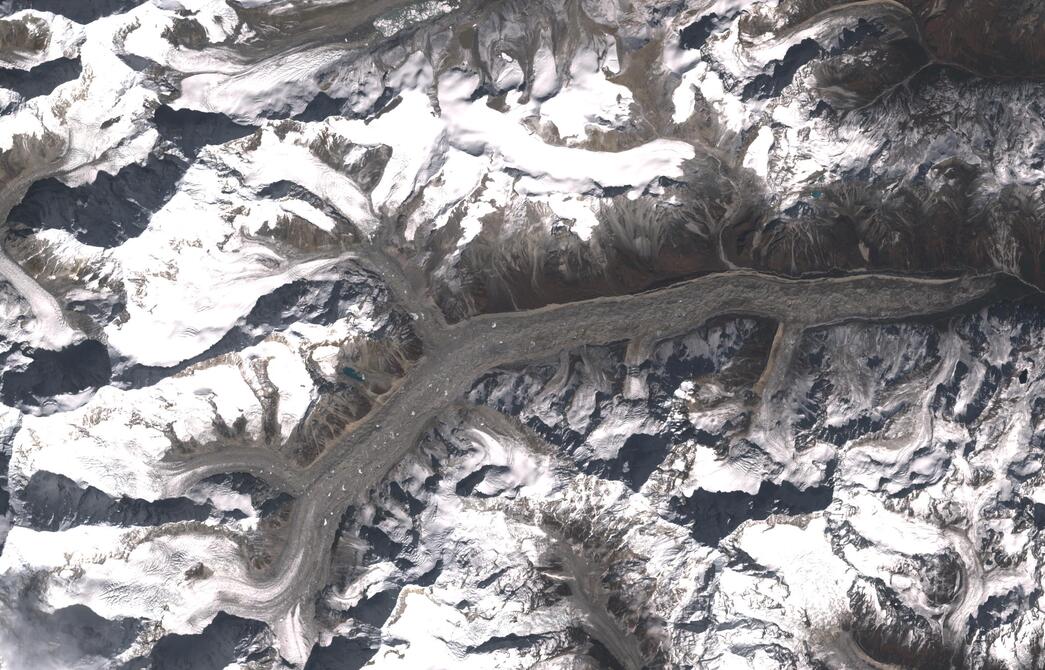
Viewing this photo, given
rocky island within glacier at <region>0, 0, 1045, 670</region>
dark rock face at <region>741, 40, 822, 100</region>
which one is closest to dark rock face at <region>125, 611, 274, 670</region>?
rocky island within glacier at <region>0, 0, 1045, 670</region>

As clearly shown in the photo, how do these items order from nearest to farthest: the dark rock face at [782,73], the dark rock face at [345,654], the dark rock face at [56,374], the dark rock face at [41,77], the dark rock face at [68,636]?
the dark rock face at [782,73]
the dark rock face at [68,636]
the dark rock face at [41,77]
the dark rock face at [56,374]
the dark rock face at [345,654]

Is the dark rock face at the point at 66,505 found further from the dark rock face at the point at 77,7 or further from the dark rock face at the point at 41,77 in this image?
the dark rock face at the point at 77,7

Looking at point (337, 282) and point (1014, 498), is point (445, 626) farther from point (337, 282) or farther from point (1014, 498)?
point (1014, 498)

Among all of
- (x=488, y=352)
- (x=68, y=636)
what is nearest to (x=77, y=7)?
(x=488, y=352)

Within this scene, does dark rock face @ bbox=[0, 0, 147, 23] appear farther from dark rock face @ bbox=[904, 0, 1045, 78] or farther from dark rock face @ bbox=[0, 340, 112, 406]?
dark rock face @ bbox=[904, 0, 1045, 78]

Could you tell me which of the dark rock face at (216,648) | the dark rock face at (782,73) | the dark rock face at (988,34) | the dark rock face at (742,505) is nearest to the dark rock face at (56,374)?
the dark rock face at (216,648)

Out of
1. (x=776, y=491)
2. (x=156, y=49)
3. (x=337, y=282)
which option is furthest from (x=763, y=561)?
(x=156, y=49)

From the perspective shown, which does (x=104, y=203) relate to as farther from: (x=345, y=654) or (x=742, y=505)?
(x=742, y=505)
